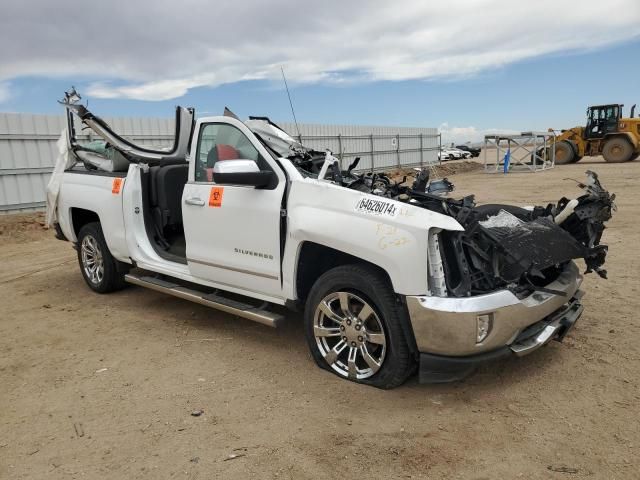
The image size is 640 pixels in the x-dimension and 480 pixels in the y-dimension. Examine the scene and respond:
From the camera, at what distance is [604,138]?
26.2 m

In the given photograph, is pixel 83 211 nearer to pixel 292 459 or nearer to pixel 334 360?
pixel 334 360

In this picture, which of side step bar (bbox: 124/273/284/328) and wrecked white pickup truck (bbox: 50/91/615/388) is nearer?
wrecked white pickup truck (bbox: 50/91/615/388)

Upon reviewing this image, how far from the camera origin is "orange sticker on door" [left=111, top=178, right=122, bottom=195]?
555 centimetres

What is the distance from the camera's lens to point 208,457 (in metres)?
2.91

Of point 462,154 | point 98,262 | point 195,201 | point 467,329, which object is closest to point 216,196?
point 195,201

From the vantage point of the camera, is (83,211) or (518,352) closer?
(518,352)

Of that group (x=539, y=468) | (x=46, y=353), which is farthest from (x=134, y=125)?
(x=539, y=468)

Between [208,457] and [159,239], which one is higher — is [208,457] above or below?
below

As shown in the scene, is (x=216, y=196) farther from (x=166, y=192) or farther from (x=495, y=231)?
(x=495, y=231)

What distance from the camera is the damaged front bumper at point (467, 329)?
Answer: 3.09m

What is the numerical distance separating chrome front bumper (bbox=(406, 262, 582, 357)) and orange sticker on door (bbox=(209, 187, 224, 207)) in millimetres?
1928

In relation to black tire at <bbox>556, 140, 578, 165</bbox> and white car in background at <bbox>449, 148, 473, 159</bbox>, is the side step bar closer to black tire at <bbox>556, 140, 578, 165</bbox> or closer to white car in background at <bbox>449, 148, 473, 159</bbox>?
black tire at <bbox>556, 140, 578, 165</bbox>

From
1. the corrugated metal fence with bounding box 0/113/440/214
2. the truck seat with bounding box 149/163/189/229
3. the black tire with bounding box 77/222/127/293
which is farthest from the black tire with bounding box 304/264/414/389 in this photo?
the corrugated metal fence with bounding box 0/113/440/214

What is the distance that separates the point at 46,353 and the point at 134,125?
11.4m
